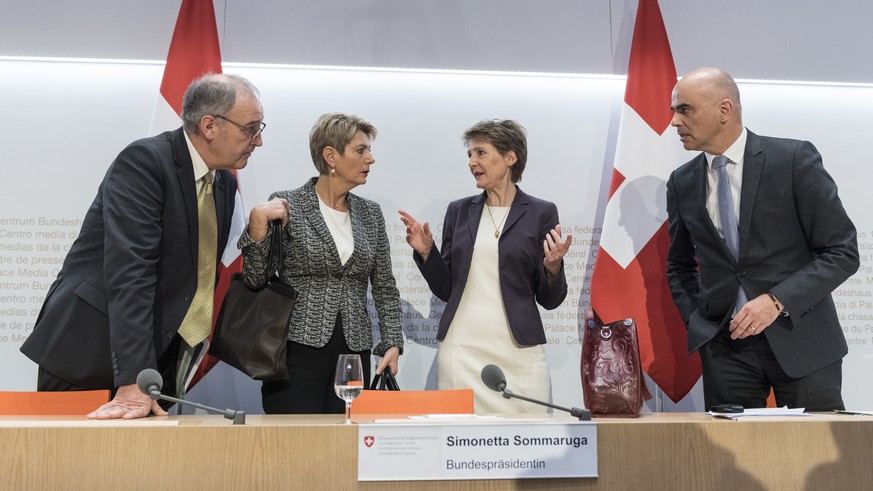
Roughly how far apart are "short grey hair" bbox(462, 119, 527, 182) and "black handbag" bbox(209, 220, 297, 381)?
3.46ft

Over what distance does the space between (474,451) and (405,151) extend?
9.02 ft

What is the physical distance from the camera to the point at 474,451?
161 cm

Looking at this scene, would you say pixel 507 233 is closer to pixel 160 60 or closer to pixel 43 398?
pixel 43 398

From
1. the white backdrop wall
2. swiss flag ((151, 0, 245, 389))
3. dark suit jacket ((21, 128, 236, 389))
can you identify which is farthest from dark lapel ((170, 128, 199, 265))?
the white backdrop wall

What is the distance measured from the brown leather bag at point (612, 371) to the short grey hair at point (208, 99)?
150cm

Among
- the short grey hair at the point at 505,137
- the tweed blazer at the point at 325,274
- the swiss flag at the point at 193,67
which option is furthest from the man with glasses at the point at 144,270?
the short grey hair at the point at 505,137

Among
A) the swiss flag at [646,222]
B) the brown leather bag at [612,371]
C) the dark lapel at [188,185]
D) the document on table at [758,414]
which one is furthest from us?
the swiss flag at [646,222]

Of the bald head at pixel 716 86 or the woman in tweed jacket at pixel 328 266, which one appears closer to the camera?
the woman in tweed jacket at pixel 328 266

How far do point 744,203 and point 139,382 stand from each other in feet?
7.22

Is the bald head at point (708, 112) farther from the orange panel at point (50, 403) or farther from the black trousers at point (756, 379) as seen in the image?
the orange panel at point (50, 403)

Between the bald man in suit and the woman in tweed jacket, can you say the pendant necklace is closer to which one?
the woman in tweed jacket

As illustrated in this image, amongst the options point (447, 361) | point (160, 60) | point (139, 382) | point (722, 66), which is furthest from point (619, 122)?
point (139, 382)

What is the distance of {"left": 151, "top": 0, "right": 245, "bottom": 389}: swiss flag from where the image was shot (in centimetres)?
373

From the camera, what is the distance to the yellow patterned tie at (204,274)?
254 centimetres
